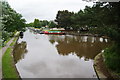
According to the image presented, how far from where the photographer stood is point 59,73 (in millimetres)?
8453

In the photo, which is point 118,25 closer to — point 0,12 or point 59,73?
point 59,73

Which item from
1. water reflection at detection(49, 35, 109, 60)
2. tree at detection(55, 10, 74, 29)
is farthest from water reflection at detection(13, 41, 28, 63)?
tree at detection(55, 10, 74, 29)

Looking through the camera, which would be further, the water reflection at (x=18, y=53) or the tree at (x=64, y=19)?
the tree at (x=64, y=19)

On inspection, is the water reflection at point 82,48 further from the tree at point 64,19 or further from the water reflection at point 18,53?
the tree at point 64,19

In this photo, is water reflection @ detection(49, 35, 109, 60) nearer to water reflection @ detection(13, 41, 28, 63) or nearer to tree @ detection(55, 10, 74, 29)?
water reflection @ detection(13, 41, 28, 63)

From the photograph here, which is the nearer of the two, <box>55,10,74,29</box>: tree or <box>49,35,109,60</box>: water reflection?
<box>49,35,109,60</box>: water reflection

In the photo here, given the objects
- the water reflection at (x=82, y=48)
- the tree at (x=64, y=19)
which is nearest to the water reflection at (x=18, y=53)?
the water reflection at (x=82, y=48)

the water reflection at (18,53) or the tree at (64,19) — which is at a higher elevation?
the tree at (64,19)

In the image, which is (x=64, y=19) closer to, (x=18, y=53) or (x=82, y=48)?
(x=82, y=48)

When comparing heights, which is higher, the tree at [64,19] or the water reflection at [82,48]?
the tree at [64,19]

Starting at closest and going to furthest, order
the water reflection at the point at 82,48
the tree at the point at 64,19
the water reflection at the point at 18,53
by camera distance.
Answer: the water reflection at the point at 18,53, the water reflection at the point at 82,48, the tree at the point at 64,19

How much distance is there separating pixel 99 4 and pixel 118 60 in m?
3.34

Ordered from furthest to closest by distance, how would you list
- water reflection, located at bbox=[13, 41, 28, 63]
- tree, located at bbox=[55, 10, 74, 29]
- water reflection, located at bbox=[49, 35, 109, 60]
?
tree, located at bbox=[55, 10, 74, 29]
water reflection, located at bbox=[49, 35, 109, 60]
water reflection, located at bbox=[13, 41, 28, 63]

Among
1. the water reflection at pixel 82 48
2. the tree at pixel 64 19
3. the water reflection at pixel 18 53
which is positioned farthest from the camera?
the tree at pixel 64 19
